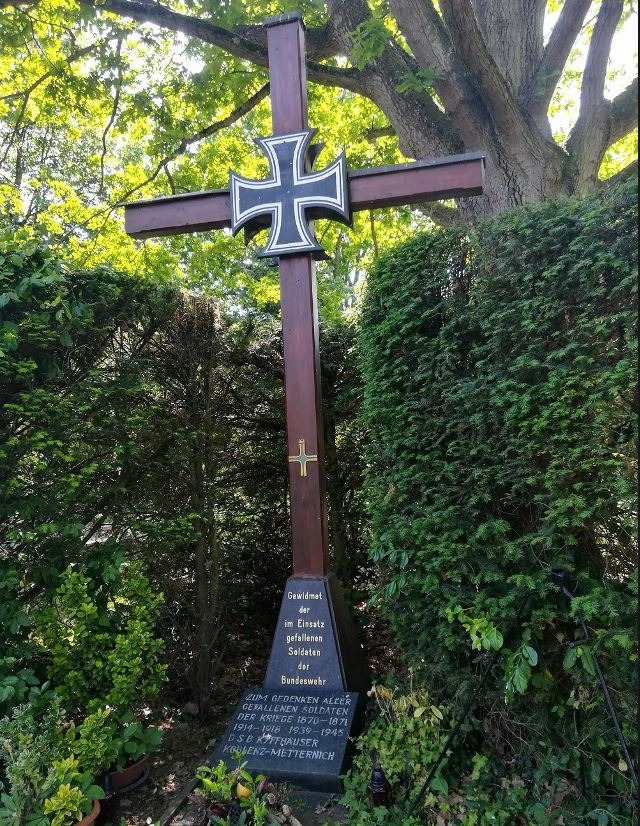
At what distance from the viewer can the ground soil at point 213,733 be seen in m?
2.84

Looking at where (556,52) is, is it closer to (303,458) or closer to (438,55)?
(438,55)

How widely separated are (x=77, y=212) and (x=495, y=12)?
18.2 ft

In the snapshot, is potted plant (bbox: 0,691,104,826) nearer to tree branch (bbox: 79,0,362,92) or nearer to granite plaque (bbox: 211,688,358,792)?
granite plaque (bbox: 211,688,358,792)

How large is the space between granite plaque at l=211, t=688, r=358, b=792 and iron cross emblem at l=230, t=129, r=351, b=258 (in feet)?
8.99

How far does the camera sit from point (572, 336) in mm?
2586

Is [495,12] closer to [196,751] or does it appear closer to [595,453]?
[595,453]

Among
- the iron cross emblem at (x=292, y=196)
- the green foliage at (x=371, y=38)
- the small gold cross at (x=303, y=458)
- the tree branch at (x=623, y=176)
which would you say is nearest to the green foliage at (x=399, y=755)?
the small gold cross at (x=303, y=458)

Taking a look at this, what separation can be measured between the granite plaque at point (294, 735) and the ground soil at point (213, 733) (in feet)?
0.49

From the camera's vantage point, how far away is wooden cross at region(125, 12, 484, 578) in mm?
3645

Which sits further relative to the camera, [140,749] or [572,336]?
[140,749]

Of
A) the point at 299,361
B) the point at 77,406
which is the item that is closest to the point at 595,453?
the point at 299,361

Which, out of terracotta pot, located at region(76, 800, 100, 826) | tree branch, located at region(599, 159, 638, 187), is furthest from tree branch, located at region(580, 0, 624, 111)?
terracotta pot, located at region(76, 800, 100, 826)

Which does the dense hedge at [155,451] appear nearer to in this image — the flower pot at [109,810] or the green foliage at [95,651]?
the green foliage at [95,651]

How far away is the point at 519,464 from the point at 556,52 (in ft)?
13.6
